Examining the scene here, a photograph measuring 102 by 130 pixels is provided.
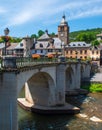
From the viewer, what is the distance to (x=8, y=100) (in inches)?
885

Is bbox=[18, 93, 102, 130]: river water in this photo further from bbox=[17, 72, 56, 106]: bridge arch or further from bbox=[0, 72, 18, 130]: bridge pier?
bbox=[0, 72, 18, 130]: bridge pier

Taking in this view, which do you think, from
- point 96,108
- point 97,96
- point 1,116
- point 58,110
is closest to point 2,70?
point 1,116

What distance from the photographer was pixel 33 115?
114ft

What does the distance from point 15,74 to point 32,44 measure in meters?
67.7

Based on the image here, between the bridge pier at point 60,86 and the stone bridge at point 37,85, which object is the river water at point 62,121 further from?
the bridge pier at point 60,86

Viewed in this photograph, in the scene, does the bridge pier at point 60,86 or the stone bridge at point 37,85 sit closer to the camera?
the stone bridge at point 37,85

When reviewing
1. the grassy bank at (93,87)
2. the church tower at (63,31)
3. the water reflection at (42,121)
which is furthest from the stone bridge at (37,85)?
the church tower at (63,31)

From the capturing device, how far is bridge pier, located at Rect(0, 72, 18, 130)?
22.3 metres

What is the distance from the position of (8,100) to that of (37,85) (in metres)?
16.6

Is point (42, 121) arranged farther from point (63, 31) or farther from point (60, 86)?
point (63, 31)

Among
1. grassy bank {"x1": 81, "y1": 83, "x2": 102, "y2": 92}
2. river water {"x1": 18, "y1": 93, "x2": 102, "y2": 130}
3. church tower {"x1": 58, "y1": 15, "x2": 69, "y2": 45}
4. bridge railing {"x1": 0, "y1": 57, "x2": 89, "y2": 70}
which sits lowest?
river water {"x1": 18, "y1": 93, "x2": 102, "y2": 130}

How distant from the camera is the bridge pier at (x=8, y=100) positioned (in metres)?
22.3

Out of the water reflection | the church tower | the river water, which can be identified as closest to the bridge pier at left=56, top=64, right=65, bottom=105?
the river water

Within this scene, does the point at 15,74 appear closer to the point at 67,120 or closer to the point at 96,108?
the point at 67,120
